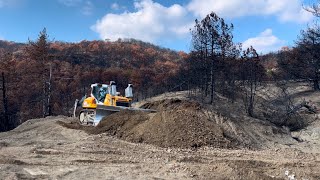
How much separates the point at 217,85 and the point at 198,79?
77.9 inches

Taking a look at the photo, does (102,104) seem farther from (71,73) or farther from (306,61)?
(71,73)

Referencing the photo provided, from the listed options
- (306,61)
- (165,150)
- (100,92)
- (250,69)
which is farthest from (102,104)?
(306,61)

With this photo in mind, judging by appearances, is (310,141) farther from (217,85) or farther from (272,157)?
(217,85)

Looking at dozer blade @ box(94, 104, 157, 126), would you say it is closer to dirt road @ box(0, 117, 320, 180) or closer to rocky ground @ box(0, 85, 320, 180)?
rocky ground @ box(0, 85, 320, 180)

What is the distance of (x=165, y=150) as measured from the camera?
13.9m

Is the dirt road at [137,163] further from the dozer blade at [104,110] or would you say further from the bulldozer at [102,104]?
the bulldozer at [102,104]

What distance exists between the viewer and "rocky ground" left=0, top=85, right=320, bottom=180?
9.52 m

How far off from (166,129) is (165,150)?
7.16 ft

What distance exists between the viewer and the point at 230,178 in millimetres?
8828

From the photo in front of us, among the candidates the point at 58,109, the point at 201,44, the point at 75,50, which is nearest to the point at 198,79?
the point at 201,44

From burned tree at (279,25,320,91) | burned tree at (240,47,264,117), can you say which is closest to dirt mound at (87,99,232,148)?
burned tree at (240,47,264,117)

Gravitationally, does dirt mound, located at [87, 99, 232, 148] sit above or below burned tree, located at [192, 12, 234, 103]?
below

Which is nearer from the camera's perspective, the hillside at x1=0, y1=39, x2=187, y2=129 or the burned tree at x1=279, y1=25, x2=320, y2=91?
the burned tree at x1=279, y1=25, x2=320, y2=91

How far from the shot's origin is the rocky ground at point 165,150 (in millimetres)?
9516
